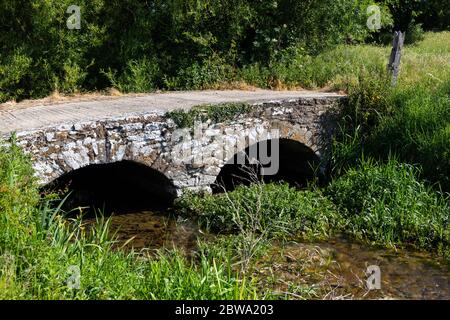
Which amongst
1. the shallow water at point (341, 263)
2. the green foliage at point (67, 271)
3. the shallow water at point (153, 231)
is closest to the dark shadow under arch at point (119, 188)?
the shallow water at point (153, 231)

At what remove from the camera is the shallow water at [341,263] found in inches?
242

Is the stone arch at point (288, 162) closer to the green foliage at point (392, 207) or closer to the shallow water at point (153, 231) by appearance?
the green foliage at point (392, 207)

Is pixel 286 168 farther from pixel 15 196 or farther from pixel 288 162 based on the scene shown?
pixel 15 196

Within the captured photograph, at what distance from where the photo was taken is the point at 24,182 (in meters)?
6.02

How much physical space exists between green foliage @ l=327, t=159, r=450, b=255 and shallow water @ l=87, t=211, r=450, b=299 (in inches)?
13.4

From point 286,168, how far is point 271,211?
285 cm

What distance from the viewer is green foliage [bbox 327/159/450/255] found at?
759 cm

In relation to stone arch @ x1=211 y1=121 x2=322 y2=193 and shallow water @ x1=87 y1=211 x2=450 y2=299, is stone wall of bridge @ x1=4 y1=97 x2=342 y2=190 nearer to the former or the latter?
stone arch @ x1=211 y1=121 x2=322 y2=193

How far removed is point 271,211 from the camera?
7973 millimetres

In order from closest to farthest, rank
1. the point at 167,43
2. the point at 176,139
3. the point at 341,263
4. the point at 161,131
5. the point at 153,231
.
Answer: the point at 341,263
the point at 153,231
the point at 161,131
the point at 176,139
the point at 167,43

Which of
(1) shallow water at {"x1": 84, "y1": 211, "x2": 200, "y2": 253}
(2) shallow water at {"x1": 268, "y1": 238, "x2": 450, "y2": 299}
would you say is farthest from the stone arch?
(2) shallow water at {"x1": 268, "y1": 238, "x2": 450, "y2": 299}

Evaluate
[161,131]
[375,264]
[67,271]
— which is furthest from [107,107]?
[67,271]

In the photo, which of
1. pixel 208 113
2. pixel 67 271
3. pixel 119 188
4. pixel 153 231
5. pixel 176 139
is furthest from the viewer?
pixel 119 188

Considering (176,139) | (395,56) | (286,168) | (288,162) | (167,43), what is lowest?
(286,168)
